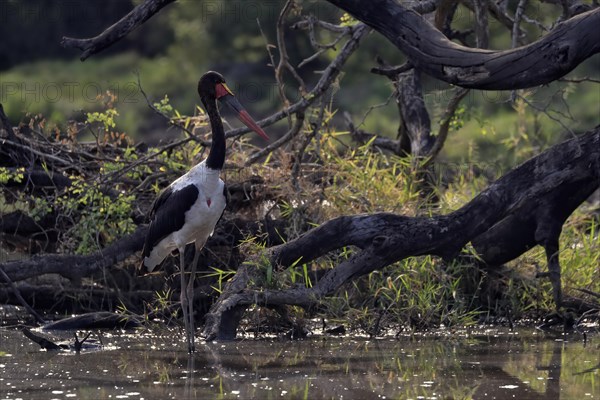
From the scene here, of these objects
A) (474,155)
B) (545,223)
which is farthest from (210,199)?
(474,155)

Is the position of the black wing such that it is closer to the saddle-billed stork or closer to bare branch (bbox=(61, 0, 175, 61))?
the saddle-billed stork

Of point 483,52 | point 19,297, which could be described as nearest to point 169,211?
point 19,297

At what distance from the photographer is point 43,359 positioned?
5875 mm

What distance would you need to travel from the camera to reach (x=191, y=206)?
6.55 m

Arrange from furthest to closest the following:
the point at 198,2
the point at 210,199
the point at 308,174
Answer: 1. the point at 198,2
2. the point at 308,174
3. the point at 210,199

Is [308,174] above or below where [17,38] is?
below

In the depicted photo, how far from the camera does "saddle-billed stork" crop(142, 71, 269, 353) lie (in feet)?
21.5

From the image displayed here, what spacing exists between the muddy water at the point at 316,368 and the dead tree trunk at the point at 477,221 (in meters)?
0.46

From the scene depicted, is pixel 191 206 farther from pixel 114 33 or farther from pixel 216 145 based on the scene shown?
pixel 114 33

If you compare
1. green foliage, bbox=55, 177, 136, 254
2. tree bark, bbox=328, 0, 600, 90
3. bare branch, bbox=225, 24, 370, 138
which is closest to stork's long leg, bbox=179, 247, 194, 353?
green foliage, bbox=55, 177, 136, 254

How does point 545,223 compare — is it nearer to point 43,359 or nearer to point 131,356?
point 131,356

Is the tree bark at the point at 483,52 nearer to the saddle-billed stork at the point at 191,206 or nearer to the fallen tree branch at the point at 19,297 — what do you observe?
the saddle-billed stork at the point at 191,206

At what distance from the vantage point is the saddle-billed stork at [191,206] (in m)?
6.55

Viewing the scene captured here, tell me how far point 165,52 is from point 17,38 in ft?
10.2
